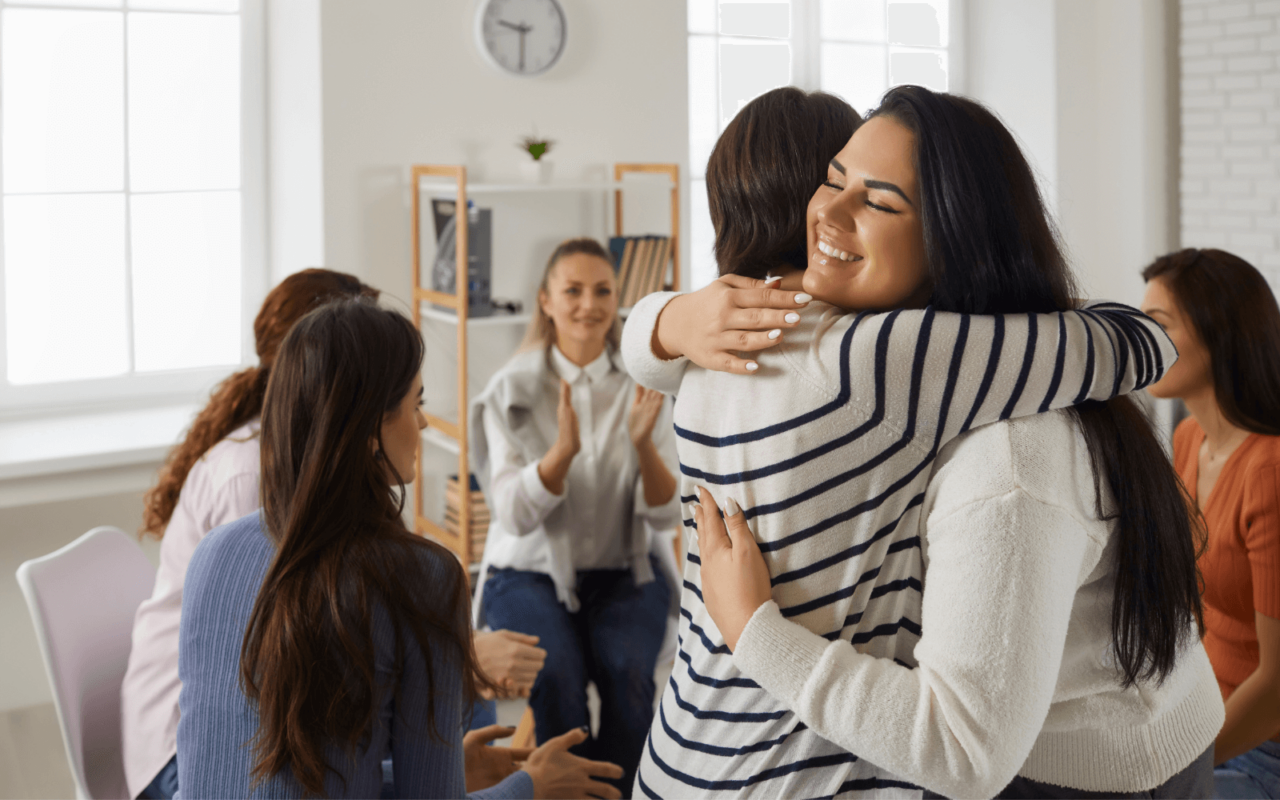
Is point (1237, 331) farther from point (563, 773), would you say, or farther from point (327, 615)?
point (327, 615)

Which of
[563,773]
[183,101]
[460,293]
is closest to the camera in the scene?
[563,773]

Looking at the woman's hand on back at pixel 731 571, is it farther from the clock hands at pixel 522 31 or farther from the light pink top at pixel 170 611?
the clock hands at pixel 522 31

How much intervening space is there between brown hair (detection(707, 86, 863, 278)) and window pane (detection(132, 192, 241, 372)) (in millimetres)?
3060

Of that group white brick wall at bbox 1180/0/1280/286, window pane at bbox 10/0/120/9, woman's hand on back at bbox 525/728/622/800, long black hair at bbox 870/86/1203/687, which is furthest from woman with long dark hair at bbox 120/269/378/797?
white brick wall at bbox 1180/0/1280/286

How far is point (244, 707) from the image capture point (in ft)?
4.51

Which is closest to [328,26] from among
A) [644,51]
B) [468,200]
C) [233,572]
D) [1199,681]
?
[468,200]

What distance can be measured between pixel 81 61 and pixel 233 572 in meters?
2.83

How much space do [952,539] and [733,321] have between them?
286 millimetres

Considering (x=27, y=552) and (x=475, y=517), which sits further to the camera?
(x=475, y=517)

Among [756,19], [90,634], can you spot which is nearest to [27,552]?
[90,634]

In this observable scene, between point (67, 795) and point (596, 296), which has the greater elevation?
point (596, 296)

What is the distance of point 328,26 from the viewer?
11.5 feet

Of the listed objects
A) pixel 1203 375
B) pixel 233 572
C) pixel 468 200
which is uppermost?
pixel 468 200

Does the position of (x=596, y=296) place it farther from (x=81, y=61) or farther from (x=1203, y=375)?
(x=81, y=61)
